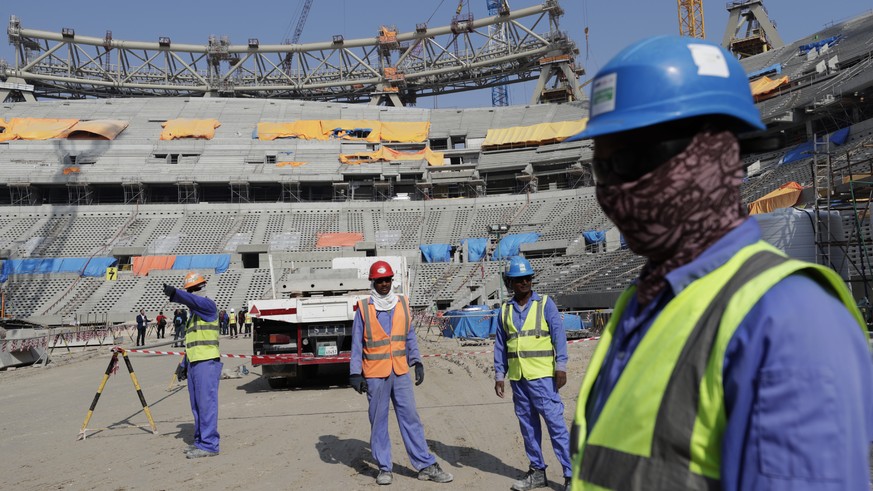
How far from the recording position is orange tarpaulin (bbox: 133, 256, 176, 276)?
122 ft

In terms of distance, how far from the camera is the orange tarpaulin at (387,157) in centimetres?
4831

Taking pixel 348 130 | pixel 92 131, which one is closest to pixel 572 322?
pixel 348 130

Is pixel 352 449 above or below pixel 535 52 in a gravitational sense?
below

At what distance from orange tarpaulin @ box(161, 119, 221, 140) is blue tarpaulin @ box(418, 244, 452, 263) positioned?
2253 centimetres

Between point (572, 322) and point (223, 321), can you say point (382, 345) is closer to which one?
point (572, 322)

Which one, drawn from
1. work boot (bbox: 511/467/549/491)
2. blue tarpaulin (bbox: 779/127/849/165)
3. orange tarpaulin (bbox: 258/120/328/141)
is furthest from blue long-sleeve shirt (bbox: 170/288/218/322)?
orange tarpaulin (bbox: 258/120/328/141)

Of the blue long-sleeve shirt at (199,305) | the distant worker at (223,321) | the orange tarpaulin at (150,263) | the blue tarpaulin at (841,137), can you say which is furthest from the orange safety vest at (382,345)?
the orange tarpaulin at (150,263)

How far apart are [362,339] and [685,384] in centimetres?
505

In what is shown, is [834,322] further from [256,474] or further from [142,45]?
[142,45]

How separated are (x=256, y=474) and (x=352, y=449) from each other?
1237 millimetres

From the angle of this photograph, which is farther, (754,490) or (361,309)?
(361,309)

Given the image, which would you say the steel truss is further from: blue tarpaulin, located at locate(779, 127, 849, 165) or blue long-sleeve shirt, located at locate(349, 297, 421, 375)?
blue long-sleeve shirt, located at locate(349, 297, 421, 375)

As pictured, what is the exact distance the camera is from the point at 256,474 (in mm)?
6090

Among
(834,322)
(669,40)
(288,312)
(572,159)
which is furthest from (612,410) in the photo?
(572,159)
